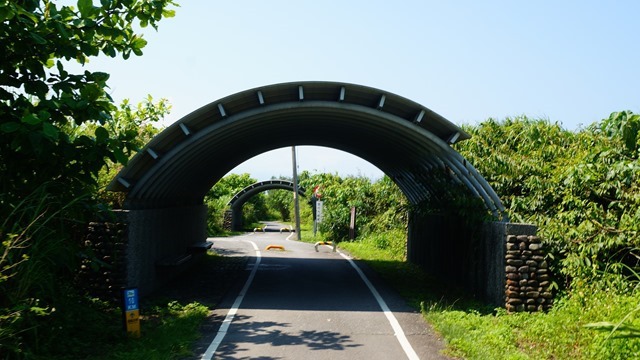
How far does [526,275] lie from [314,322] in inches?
163

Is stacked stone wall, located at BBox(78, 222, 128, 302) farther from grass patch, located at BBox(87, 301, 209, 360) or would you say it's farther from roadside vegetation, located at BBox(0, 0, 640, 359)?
grass patch, located at BBox(87, 301, 209, 360)

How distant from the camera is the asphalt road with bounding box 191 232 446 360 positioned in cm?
817

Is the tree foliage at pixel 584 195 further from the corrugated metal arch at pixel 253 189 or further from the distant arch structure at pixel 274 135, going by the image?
the corrugated metal arch at pixel 253 189

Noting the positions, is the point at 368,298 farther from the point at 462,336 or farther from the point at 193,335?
the point at 193,335

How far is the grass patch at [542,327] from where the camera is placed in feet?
25.3

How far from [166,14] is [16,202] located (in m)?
3.69

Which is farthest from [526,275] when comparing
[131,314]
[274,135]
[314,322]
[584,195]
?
[274,135]

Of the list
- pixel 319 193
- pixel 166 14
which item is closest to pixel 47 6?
pixel 166 14

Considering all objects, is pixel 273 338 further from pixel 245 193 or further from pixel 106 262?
pixel 245 193

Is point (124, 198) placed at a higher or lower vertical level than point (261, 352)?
higher

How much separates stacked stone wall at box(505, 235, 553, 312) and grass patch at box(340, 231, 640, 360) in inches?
11.7

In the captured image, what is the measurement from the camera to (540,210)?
12602 mm

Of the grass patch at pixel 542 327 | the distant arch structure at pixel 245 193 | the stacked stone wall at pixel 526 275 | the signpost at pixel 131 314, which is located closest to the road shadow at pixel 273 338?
the signpost at pixel 131 314

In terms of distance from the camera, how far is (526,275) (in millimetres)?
10648
